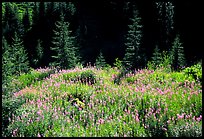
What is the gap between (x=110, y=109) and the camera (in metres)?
7.40

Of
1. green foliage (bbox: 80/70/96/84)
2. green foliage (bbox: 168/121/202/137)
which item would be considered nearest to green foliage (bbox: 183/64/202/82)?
green foliage (bbox: 80/70/96/84)

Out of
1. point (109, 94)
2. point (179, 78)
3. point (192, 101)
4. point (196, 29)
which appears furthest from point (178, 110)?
point (196, 29)

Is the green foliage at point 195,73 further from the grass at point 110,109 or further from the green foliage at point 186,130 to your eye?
the green foliage at point 186,130

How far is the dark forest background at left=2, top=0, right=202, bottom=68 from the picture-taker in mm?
30544

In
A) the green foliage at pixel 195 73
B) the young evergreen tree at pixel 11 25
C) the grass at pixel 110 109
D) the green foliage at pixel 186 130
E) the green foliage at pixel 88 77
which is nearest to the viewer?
the green foliage at pixel 186 130

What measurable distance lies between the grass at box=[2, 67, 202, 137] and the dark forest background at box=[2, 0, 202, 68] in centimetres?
1052

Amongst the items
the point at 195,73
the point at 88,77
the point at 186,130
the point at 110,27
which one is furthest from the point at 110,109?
the point at 110,27

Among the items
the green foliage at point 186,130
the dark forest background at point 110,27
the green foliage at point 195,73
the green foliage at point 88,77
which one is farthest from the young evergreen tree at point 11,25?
the green foliage at point 186,130

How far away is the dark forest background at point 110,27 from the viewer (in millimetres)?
30544

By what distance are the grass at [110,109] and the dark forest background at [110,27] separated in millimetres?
10517

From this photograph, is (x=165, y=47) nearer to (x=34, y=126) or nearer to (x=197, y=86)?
(x=197, y=86)

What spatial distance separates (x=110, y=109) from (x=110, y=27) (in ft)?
151

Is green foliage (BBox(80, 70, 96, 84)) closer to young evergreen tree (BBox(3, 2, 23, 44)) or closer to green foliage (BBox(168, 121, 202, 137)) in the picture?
green foliage (BBox(168, 121, 202, 137))

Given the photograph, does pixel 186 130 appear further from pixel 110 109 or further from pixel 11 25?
pixel 11 25
